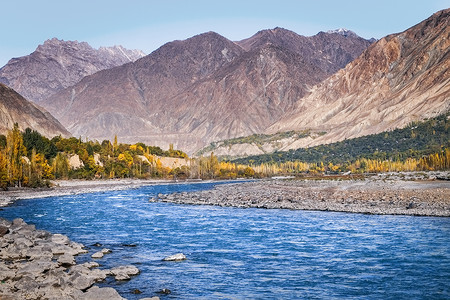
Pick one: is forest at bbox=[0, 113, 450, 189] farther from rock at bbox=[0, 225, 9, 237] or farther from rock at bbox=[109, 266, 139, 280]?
rock at bbox=[109, 266, 139, 280]

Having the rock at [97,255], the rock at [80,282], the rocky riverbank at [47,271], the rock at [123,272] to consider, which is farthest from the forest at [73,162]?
the rock at [80,282]

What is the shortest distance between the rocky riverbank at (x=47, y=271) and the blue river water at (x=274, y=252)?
4.29 feet

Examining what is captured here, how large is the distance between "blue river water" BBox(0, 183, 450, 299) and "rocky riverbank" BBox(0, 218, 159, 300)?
1.31 m

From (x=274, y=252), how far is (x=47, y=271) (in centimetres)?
1433

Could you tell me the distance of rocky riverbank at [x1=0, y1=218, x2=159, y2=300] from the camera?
1961 centimetres

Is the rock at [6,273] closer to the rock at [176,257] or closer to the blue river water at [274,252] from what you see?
the blue river water at [274,252]

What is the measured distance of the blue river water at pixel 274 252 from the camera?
2256cm

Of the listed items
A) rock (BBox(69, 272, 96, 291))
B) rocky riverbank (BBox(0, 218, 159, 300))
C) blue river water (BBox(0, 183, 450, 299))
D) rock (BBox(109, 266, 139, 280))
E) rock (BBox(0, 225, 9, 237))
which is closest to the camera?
rocky riverbank (BBox(0, 218, 159, 300))

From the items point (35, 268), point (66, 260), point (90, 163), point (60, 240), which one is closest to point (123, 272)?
point (66, 260)

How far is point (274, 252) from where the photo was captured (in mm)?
31406

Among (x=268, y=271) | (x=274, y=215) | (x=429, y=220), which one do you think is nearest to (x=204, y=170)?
(x=274, y=215)

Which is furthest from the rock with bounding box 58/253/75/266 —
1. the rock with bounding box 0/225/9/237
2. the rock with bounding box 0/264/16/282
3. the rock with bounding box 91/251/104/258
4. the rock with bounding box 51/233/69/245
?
the rock with bounding box 0/225/9/237

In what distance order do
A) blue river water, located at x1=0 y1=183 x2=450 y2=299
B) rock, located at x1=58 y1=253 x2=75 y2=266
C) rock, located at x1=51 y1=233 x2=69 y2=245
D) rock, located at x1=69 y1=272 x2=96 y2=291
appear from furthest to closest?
rock, located at x1=51 y1=233 x2=69 y2=245 → rock, located at x1=58 y1=253 x2=75 y2=266 → blue river water, located at x1=0 y1=183 x2=450 y2=299 → rock, located at x1=69 y1=272 x2=96 y2=291

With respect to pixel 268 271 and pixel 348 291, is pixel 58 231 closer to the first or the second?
pixel 268 271
